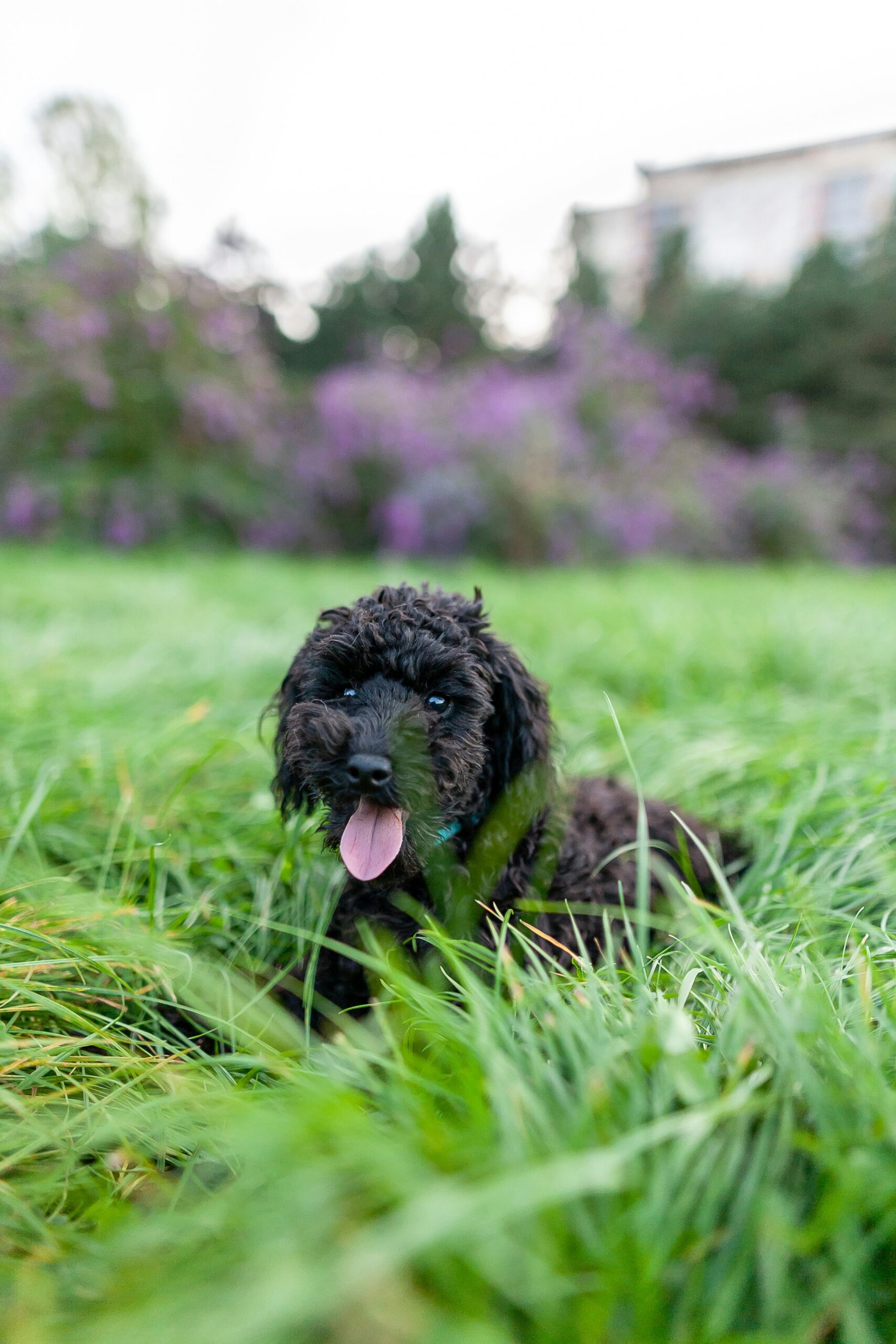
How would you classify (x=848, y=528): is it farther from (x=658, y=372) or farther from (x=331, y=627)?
(x=331, y=627)

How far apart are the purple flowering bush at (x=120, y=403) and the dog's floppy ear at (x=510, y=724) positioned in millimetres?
11343

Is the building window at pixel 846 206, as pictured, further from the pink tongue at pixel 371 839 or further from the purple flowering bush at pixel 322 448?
the pink tongue at pixel 371 839

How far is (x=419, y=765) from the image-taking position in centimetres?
162

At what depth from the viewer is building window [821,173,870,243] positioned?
19.7 meters

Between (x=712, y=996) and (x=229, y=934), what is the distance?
49.2 inches

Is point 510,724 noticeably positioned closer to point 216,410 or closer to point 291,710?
point 291,710

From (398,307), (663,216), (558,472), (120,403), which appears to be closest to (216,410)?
(120,403)

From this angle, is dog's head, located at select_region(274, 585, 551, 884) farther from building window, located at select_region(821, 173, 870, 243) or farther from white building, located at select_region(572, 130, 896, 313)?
building window, located at select_region(821, 173, 870, 243)

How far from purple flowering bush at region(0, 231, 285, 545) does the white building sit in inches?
495

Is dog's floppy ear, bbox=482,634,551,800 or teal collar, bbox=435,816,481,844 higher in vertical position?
dog's floppy ear, bbox=482,634,551,800

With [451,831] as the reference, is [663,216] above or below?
above

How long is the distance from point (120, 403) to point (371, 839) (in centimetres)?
1298

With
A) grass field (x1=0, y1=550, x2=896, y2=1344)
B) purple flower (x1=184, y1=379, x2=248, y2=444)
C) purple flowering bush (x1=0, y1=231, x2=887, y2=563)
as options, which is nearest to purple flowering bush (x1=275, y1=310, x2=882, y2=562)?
purple flowering bush (x1=0, y1=231, x2=887, y2=563)

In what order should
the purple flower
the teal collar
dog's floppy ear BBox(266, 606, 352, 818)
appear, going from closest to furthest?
the teal collar, dog's floppy ear BBox(266, 606, 352, 818), the purple flower
